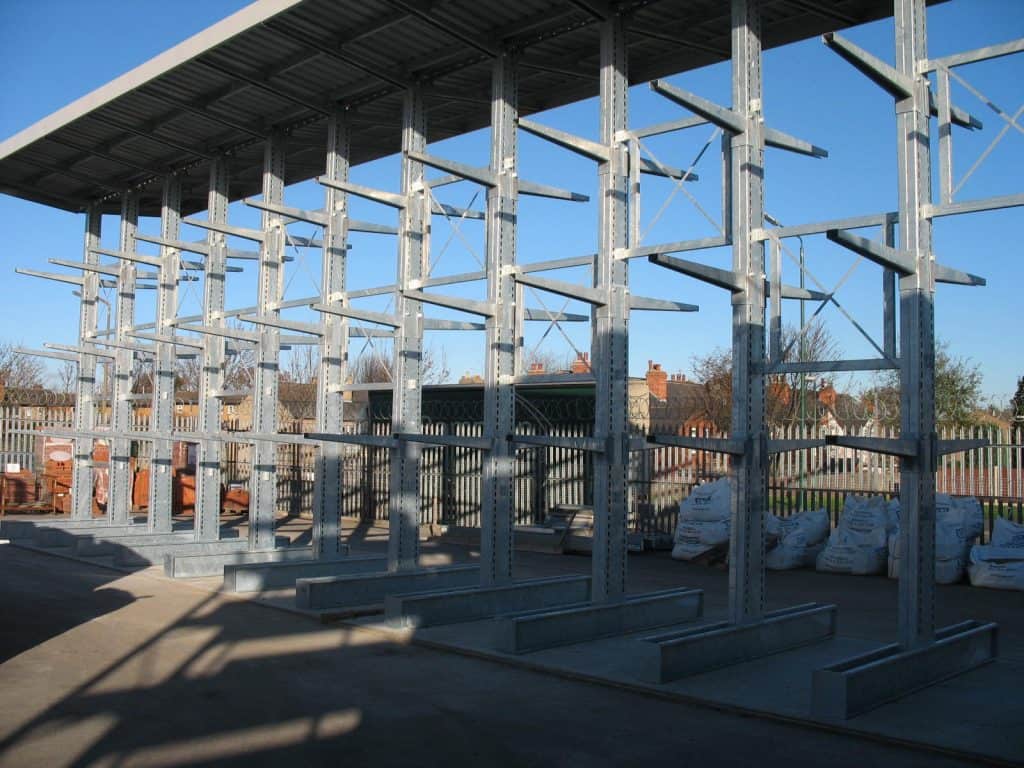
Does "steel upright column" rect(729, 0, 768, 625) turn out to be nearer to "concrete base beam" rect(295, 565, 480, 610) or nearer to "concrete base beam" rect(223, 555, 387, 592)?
"concrete base beam" rect(295, 565, 480, 610)

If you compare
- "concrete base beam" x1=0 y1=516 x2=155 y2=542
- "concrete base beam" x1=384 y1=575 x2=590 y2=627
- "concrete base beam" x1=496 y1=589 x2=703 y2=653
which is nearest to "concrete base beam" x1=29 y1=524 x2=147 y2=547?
"concrete base beam" x1=0 y1=516 x2=155 y2=542

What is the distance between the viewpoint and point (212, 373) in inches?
600

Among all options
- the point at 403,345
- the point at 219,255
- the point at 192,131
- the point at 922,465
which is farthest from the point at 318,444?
the point at 922,465

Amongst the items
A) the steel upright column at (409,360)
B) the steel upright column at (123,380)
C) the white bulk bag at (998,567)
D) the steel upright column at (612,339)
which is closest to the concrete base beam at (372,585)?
the steel upright column at (409,360)

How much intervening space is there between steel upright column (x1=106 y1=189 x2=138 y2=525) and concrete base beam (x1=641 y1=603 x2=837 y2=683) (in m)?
11.6

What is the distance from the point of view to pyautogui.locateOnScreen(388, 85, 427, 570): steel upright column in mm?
12070

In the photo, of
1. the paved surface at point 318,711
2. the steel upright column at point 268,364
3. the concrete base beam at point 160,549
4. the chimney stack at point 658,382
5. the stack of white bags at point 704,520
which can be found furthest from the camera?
the chimney stack at point 658,382

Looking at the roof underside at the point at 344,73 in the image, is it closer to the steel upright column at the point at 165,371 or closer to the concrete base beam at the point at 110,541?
the steel upright column at the point at 165,371

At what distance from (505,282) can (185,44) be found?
4.66 m

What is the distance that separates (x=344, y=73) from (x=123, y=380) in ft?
26.4

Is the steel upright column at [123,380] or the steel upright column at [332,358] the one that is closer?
the steel upright column at [332,358]

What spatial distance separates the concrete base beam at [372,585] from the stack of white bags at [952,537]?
5.88 metres

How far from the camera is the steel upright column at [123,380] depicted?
17516mm

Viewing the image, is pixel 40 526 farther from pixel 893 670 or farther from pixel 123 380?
pixel 893 670
